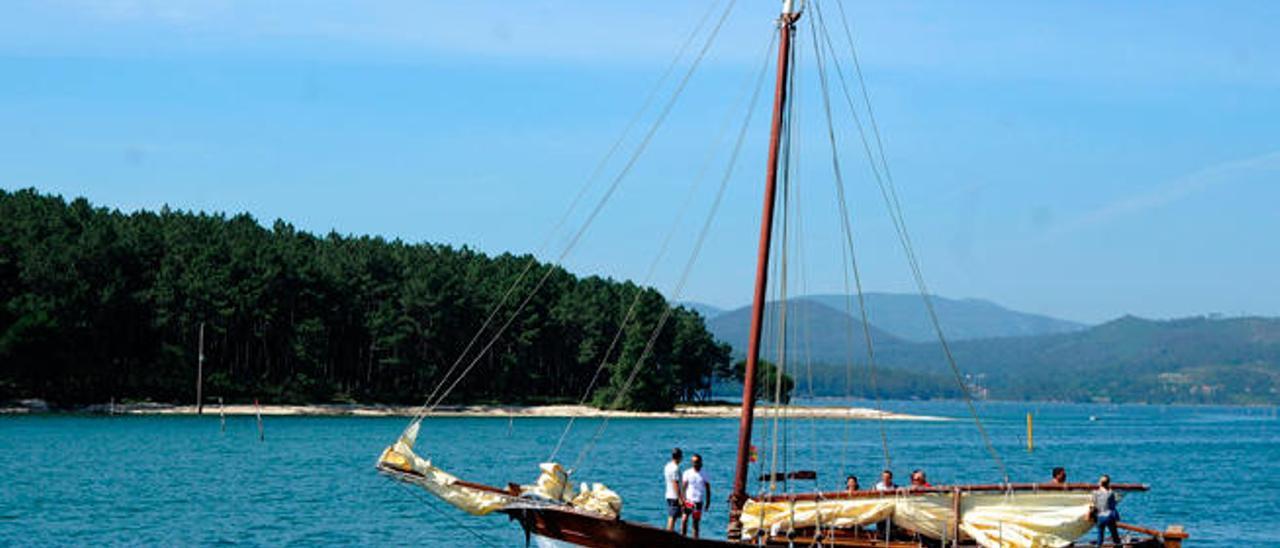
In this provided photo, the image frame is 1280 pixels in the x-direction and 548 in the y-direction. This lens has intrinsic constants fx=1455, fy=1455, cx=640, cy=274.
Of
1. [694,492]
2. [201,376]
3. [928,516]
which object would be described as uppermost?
[201,376]

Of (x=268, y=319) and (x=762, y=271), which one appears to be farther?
Result: (x=268, y=319)

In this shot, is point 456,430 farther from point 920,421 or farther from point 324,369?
point 920,421

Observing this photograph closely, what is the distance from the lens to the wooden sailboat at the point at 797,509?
101 feet

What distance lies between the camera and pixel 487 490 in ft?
102

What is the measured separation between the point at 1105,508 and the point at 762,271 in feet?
30.3

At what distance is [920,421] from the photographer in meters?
194

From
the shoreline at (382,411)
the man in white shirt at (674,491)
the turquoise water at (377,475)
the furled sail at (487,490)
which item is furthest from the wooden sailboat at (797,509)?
the shoreline at (382,411)

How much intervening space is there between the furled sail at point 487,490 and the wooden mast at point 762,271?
2767 millimetres

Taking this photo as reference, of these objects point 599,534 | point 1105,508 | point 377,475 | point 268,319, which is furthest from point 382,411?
point 1105,508

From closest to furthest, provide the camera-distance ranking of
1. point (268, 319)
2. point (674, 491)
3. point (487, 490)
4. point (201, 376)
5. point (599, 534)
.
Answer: point (599, 534) < point (487, 490) < point (674, 491) < point (201, 376) < point (268, 319)

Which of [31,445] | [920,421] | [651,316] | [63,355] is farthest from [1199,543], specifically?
[920,421]

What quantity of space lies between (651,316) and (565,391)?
625 inches

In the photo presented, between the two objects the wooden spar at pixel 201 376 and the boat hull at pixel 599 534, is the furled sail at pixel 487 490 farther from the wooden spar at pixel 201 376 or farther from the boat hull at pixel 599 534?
the wooden spar at pixel 201 376

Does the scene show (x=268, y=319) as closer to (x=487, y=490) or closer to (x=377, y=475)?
(x=377, y=475)
